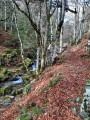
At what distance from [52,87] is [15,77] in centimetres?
759

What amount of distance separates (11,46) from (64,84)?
1682 cm

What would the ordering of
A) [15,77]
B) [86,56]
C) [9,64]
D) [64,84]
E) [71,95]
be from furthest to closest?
[9,64] < [15,77] < [86,56] < [64,84] < [71,95]

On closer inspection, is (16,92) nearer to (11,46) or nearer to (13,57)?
(13,57)

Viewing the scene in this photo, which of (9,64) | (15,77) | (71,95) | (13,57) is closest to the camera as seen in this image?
(71,95)

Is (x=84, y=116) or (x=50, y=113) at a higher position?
(x=84, y=116)

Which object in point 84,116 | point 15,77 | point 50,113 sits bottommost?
point 15,77

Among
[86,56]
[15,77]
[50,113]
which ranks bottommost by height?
[15,77]

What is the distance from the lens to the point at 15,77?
11.8 m

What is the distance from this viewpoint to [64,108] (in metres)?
3.63

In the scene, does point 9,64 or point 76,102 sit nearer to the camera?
point 76,102

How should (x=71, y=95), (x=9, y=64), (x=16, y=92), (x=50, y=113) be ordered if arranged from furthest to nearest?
(x=9, y=64), (x=16, y=92), (x=71, y=95), (x=50, y=113)

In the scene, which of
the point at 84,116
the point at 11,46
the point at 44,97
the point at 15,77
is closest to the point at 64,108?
the point at 84,116

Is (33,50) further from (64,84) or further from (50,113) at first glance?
(50,113)

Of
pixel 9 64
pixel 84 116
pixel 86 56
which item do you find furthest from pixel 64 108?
pixel 9 64
